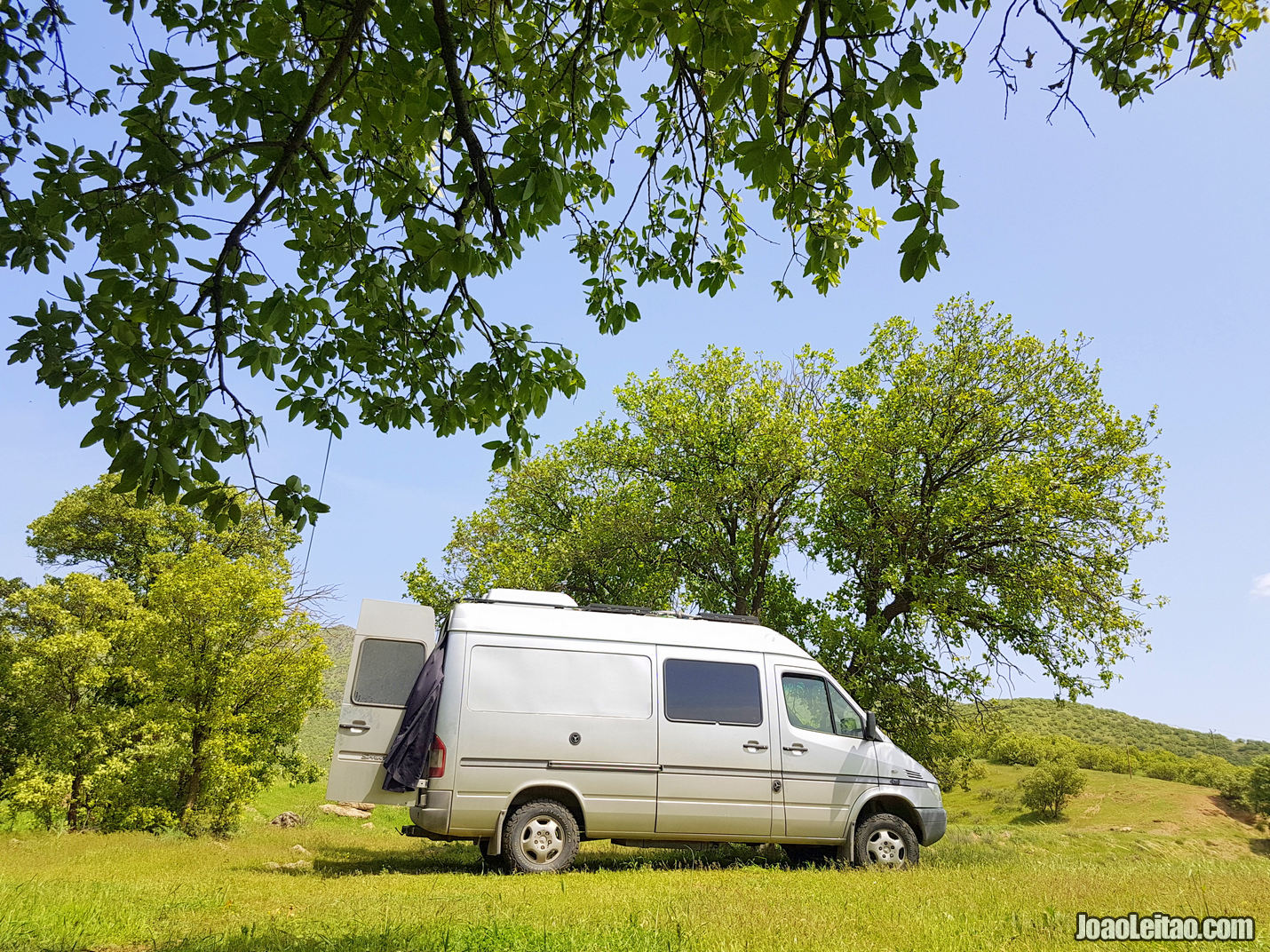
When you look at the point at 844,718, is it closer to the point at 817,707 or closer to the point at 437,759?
the point at 817,707

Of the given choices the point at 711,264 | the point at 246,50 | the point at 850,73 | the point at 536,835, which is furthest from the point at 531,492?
the point at 850,73

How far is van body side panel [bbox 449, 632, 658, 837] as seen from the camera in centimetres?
855

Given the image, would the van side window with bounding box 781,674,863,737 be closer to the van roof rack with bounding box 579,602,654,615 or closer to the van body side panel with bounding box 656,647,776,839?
the van body side panel with bounding box 656,647,776,839

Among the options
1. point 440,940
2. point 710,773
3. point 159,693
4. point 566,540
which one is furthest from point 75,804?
point 440,940

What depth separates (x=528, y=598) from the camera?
9.78 metres

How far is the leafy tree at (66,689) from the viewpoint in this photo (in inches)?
669

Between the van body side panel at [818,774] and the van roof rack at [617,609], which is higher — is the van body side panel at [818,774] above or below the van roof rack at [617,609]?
below

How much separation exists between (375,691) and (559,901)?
4.42m

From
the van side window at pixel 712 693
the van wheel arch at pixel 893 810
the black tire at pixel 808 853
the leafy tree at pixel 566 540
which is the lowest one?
the black tire at pixel 808 853

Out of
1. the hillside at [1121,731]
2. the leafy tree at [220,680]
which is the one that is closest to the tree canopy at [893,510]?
the leafy tree at [220,680]

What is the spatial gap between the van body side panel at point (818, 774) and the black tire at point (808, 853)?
0.41m

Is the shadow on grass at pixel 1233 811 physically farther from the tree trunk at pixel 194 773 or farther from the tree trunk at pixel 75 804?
the tree trunk at pixel 75 804

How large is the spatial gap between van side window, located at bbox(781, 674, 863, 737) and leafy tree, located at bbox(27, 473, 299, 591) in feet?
58.0

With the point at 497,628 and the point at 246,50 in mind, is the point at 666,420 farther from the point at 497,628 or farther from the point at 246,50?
the point at 246,50
